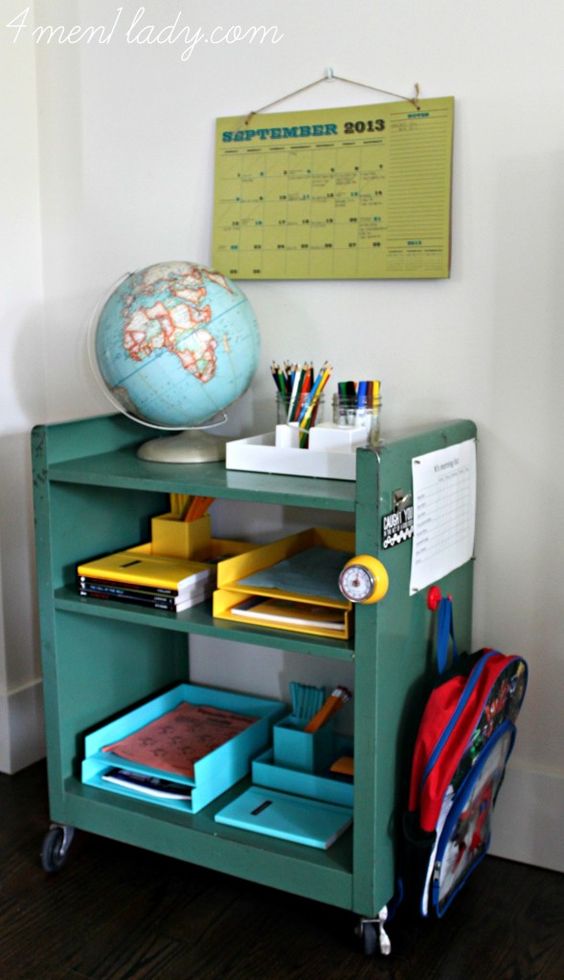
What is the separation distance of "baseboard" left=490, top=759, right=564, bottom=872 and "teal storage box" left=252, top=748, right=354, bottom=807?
12.2 inches

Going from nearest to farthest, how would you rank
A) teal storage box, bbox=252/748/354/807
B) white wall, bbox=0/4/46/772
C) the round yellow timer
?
the round yellow timer
teal storage box, bbox=252/748/354/807
white wall, bbox=0/4/46/772

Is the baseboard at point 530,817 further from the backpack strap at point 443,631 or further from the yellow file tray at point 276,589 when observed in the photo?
the yellow file tray at point 276,589

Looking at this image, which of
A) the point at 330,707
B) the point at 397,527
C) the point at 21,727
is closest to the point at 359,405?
the point at 397,527

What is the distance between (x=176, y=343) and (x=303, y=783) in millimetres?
834

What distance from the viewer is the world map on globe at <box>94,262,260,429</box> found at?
1796 mm

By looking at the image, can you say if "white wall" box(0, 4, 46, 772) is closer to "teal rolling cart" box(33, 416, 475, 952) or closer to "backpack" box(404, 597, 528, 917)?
"teal rolling cart" box(33, 416, 475, 952)

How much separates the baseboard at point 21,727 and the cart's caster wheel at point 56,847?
0.41m

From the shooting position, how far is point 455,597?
188 centimetres

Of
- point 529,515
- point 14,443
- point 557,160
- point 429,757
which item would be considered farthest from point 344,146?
point 429,757

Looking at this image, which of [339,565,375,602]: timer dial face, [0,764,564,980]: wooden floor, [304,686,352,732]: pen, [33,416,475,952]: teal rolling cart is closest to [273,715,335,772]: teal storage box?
[304,686,352,732]: pen

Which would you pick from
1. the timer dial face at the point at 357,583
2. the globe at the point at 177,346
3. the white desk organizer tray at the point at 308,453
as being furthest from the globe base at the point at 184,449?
the timer dial face at the point at 357,583

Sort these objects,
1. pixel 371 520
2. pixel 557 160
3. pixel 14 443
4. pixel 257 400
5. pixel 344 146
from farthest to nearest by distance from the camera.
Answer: pixel 14 443
pixel 257 400
pixel 344 146
pixel 557 160
pixel 371 520

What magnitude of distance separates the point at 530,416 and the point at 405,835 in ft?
2.47

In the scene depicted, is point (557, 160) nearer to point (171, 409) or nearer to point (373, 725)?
point (171, 409)
